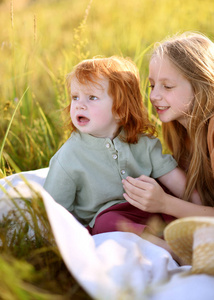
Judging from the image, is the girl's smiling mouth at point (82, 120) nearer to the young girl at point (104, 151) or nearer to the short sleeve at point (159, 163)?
the young girl at point (104, 151)

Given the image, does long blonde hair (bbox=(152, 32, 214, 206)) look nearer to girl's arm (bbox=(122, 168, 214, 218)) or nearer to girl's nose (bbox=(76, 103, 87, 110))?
girl's arm (bbox=(122, 168, 214, 218))

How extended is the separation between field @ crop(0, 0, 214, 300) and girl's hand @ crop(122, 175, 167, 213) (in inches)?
19.8

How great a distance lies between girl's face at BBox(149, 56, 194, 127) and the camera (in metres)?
1.89

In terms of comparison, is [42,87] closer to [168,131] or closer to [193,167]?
[168,131]

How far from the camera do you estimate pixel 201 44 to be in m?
1.98

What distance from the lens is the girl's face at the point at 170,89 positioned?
6.20 feet

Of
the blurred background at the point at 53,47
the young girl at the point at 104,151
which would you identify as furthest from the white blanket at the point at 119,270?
the blurred background at the point at 53,47

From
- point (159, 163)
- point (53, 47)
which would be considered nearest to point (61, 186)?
point (159, 163)

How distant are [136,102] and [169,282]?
3.19ft

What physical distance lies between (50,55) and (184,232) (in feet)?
8.53

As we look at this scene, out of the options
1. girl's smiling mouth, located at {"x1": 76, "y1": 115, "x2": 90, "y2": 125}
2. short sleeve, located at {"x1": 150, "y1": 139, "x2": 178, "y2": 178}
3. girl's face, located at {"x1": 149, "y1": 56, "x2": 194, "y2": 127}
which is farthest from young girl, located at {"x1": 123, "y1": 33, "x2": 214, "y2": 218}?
girl's smiling mouth, located at {"x1": 76, "y1": 115, "x2": 90, "y2": 125}

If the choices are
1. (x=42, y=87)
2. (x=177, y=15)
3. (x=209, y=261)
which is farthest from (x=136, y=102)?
(x=177, y=15)

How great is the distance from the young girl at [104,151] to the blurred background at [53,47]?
0.30 m

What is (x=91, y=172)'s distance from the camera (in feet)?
6.00
